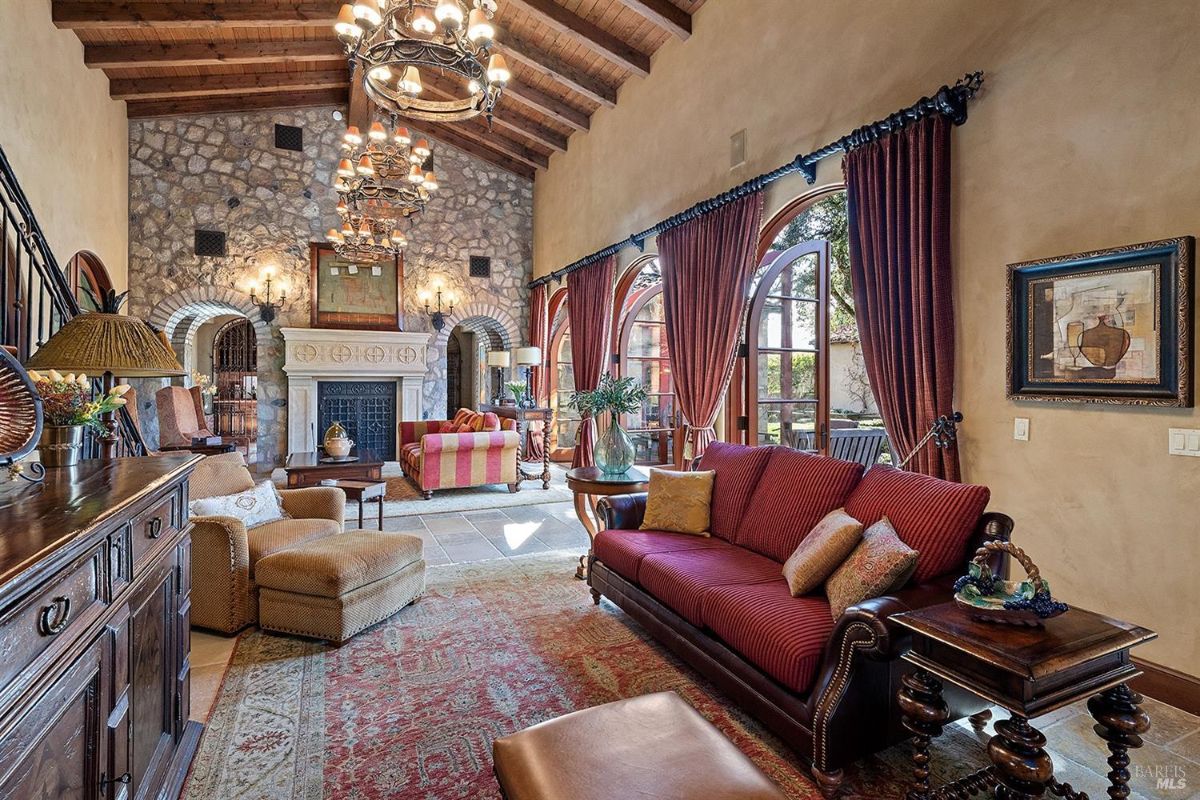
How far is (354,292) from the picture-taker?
27.7 feet

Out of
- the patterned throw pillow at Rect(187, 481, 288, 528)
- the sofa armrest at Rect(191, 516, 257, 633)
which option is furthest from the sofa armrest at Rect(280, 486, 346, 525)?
the sofa armrest at Rect(191, 516, 257, 633)

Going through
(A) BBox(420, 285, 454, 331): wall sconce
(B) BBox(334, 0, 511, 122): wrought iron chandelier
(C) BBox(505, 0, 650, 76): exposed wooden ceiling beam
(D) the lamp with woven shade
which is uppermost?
(C) BBox(505, 0, 650, 76): exposed wooden ceiling beam

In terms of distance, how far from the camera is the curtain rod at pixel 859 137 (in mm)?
2967

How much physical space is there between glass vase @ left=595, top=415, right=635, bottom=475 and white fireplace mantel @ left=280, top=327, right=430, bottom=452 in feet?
18.3

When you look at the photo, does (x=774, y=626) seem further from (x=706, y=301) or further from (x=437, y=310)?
(x=437, y=310)

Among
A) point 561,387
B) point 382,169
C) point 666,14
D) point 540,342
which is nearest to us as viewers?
point 382,169

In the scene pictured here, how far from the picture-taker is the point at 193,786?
6.21 ft

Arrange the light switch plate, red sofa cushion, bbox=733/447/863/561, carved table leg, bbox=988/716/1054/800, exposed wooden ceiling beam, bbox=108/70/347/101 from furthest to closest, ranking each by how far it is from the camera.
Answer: exposed wooden ceiling beam, bbox=108/70/347/101
red sofa cushion, bbox=733/447/863/561
the light switch plate
carved table leg, bbox=988/716/1054/800

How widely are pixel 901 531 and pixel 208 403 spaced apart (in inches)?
496

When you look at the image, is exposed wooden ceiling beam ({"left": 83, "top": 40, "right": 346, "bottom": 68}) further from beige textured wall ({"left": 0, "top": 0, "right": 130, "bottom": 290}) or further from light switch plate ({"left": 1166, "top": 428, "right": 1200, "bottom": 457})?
light switch plate ({"left": 1166, "top": 428, "right": 1200, "bottom": 457})

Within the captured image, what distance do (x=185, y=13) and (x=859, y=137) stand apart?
607cm

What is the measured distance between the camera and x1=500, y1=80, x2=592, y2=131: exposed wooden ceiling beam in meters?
7.06

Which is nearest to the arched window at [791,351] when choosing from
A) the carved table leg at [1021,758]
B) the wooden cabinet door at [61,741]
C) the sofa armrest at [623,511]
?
the sofa armrest at [623,511]

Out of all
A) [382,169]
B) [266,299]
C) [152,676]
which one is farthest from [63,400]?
[266,299]
